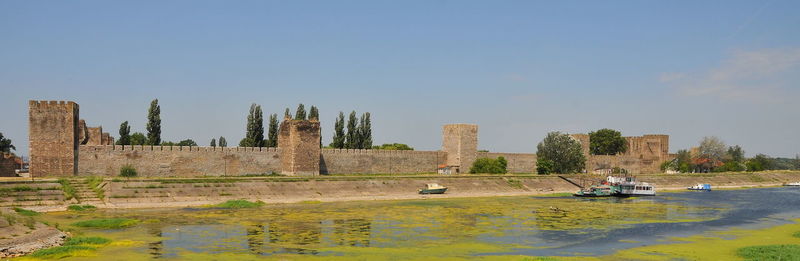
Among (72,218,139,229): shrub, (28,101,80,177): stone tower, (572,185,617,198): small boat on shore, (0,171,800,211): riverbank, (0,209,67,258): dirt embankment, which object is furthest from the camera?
(572,185,617,198): small boat on shore

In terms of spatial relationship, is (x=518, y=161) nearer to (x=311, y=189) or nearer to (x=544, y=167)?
(x=544, y=167)

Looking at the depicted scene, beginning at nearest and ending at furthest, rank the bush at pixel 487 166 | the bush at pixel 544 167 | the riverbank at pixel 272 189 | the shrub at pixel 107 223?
the shrub at pixel 107 223 → the riverbank at pixel 272 189 → the bush at pixel 487 166 → the bush at pixel 544 167

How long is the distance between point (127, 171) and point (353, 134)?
24933 millimetres

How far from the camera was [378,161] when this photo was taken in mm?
57188

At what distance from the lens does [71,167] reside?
40.1 meters

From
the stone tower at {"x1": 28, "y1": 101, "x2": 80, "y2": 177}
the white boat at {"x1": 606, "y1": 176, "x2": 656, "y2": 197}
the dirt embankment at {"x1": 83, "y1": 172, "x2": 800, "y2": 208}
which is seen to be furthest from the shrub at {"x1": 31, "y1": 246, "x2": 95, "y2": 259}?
the white boat at {"x1": 606, "y1": 176, "x2": 656, "y2": 197}

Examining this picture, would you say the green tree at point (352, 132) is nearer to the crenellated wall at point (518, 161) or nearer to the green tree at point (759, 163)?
the crenellated wall at point (518, 161)

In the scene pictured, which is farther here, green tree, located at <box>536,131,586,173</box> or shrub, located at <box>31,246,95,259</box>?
green tree, located at <box>536,131,586,173</box>

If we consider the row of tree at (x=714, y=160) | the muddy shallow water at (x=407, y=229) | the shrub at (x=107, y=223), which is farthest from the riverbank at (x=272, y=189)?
the row of tree at (x=714, y=160)

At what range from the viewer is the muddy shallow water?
69.3 feet

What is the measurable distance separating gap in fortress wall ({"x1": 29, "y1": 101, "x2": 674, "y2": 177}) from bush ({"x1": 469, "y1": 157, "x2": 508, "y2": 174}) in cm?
139

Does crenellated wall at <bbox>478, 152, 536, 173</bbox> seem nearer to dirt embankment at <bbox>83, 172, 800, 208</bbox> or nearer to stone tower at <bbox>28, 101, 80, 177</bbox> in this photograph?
dirt embankment at <bbox>83, 172, 800, 208</bbox>

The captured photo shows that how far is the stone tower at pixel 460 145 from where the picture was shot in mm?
63188

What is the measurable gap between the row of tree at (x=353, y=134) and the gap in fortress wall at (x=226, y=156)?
6.05 m
